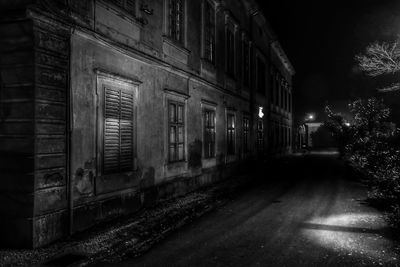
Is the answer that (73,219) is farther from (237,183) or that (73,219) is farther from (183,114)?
(237,183)

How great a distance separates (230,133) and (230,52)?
3.91 m

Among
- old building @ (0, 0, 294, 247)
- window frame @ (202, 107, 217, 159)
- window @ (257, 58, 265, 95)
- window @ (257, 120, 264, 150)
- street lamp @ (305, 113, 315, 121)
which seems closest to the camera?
old building @ (0, 0, 294, 247)

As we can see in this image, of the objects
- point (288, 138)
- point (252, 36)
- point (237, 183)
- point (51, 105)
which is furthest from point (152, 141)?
point (288, 138)

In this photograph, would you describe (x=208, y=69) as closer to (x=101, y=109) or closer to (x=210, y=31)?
(x=210, y=31)

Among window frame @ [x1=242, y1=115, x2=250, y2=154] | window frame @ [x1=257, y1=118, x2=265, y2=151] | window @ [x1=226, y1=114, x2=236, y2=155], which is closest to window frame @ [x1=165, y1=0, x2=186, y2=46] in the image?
window @ [x1=226, y1=114, x2=236, y2=155]

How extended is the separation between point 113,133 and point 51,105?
6.66 ft

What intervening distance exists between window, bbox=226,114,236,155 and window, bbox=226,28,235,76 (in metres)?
2.17

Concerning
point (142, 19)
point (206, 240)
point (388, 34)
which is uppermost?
point (388, 34)

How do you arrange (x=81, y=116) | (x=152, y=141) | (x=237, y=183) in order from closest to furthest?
(x=81, y=116), (x=152, y=141), (x=237, y=183)

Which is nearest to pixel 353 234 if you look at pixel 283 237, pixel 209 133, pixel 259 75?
pixel 283 237

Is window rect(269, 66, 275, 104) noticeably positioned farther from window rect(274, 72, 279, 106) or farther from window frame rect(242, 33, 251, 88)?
window frame rect(242, 33, 251, 88)

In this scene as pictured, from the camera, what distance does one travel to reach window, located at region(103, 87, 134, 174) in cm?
791

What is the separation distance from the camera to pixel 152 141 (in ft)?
32.1

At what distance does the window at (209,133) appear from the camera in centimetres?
1386
